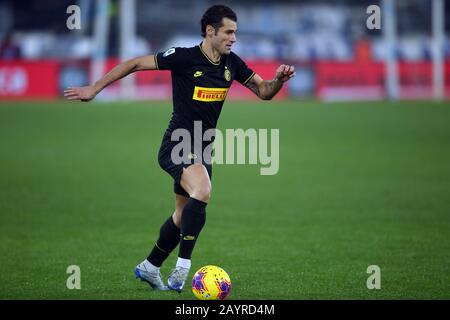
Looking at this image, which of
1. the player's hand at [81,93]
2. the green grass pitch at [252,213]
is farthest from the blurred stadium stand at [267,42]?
the player's hand at [81,93]

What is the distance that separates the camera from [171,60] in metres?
7.63

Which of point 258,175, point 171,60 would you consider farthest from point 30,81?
point 171,60

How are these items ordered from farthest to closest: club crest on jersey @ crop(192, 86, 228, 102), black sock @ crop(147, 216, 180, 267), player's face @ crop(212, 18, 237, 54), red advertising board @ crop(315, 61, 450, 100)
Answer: red advertising board @ crop(315, 61, 450, 100), black sock @ crop(147, 216, 180, 267), club crest on jersey @ crop(192, 86, 228, 102), player's face @ crop(212, 18, 237, 54)

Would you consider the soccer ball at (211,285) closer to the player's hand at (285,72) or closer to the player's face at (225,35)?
the player's hand at (285,72)

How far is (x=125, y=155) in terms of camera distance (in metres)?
18.5

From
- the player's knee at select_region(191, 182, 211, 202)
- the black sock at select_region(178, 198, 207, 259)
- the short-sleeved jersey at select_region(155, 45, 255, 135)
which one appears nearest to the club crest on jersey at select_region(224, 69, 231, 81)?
the short-sleeved jersey at select_region(155, 45, 255, 135)

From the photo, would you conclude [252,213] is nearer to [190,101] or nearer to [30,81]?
[190,101]

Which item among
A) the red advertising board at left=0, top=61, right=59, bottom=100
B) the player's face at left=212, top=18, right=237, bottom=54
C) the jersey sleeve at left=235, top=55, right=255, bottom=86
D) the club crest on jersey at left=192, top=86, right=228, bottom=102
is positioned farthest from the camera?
the red advertising board at left=0, top=61, right=59, bottom=100

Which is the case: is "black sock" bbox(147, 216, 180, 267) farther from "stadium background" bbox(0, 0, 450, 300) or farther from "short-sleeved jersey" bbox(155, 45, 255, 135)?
"short-sleeved jersey" bbox(155, 45, 255, 135)

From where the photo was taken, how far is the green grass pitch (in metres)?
7.97

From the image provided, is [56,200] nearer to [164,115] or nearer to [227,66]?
[227,66]

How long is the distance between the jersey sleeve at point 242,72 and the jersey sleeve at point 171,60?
0.58 metres

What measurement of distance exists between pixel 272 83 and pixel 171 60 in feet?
3.04

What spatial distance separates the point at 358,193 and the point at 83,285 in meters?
6.81
